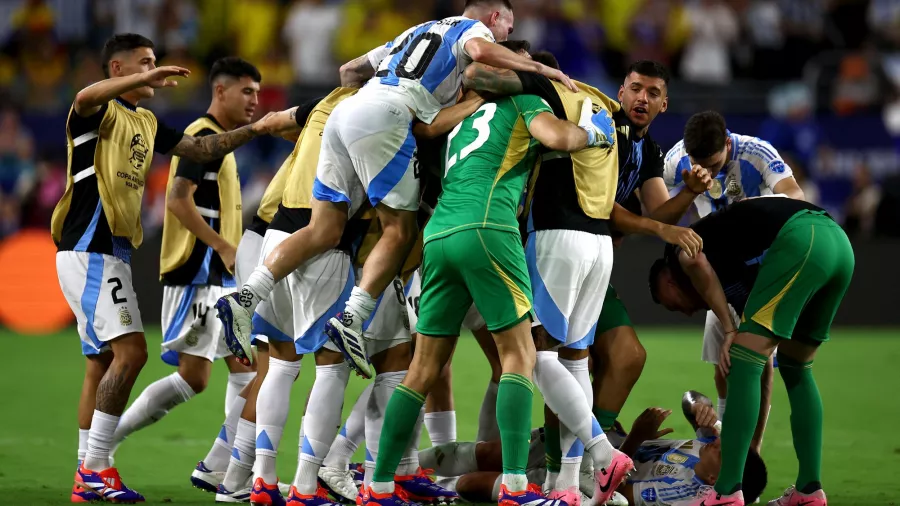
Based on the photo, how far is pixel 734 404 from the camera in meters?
5.88

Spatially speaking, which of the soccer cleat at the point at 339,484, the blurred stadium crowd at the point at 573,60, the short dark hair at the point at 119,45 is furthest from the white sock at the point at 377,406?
the blurred stadium crowd at the point at 573,60

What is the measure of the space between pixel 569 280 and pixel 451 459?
4.45 feet

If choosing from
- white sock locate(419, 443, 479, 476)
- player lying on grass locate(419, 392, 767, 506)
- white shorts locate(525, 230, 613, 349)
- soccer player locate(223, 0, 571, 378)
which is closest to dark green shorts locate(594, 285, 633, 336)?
white shorts locate(525, 230, 613, 349)

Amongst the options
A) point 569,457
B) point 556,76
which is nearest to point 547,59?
point 556,76

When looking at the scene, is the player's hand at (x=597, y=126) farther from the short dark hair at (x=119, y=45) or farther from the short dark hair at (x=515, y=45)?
the short dark hair at (x=119, y=45)

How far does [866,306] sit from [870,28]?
5650mm

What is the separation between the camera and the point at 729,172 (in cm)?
738

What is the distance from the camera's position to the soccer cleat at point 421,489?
6.36 meters

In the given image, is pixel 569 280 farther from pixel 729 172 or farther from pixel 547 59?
pixel 729 172

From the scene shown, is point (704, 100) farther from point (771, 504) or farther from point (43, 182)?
point (771, 504)

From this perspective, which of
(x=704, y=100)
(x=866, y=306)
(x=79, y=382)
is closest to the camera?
(x=79, y=382)

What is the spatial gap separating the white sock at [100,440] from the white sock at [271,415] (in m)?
1.08

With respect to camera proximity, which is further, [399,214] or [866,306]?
[866,306]

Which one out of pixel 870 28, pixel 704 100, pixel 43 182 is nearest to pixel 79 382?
pixel 43 182
